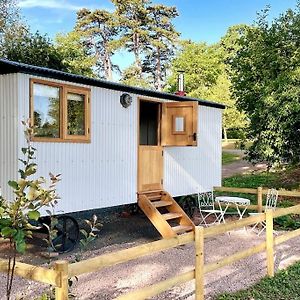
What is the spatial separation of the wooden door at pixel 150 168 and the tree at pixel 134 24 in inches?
1043

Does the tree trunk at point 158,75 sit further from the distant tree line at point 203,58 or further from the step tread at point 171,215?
the step tread at point 171,215

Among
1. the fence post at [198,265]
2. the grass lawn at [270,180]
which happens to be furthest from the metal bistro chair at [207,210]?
the grass lawn at [270,180]

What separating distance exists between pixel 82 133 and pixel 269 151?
24.4 ft

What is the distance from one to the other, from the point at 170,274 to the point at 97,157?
7.99ft

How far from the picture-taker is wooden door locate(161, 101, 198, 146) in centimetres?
852

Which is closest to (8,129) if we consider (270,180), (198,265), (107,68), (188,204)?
(198,265)

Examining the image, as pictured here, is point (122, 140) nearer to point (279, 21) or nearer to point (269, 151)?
point (269, 151)

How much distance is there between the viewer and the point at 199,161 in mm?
10320

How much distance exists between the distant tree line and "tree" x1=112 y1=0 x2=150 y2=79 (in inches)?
3.0

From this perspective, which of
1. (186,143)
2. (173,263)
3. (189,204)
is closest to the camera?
(173,263)

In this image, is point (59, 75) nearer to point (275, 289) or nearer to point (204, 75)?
point (275, 289)

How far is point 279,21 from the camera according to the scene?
1346 cm

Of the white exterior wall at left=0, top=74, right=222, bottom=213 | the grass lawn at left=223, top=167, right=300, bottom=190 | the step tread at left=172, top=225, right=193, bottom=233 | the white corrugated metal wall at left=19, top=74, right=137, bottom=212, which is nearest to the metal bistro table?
the white exterior wall at left=0, top=74, right=222, bottom=213

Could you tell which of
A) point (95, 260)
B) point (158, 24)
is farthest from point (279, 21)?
point (158, 24)
